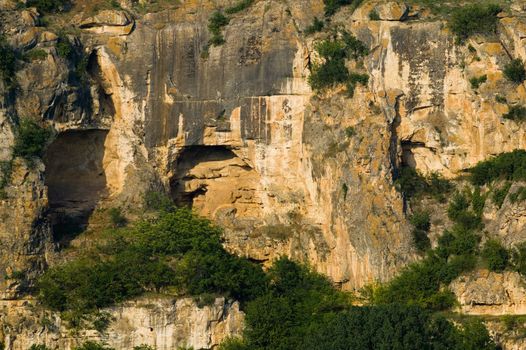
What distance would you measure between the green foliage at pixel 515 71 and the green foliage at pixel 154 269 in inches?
403

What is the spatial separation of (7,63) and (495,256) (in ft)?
54.0

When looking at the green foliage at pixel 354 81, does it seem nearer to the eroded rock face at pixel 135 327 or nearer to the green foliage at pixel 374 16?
the green foliage at pixel 374 16

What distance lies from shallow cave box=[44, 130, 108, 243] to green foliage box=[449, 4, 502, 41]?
12.0 metres

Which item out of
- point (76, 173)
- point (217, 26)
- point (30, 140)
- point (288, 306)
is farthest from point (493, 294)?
point (30, 140)

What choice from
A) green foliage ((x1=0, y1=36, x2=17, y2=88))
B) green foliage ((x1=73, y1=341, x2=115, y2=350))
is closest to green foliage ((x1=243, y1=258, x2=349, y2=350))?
green foliage ((x1=73, y1=341, x2=115, y2=350))

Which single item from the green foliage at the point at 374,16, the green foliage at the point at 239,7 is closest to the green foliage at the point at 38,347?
the green foliage at the point at 239,7

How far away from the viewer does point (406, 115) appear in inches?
2763

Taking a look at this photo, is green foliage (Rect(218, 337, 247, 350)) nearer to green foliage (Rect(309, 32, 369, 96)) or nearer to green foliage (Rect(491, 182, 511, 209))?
green foliage (Rect(309, 32, 369, 96))

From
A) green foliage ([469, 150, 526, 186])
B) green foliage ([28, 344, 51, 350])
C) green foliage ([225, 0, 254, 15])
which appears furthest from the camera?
green foliage ([225, 0, 254, 15])

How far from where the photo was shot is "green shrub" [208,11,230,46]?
70438 millimetres

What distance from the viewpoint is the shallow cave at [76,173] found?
2766 inches

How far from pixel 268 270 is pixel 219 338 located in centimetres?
448

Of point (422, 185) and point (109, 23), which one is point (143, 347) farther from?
point (109, 23)

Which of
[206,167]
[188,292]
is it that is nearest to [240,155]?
[206,167]
